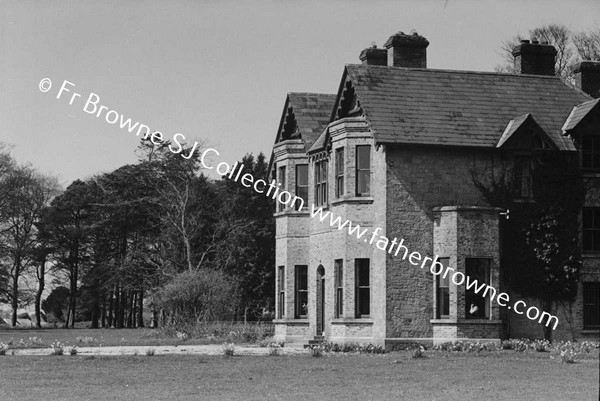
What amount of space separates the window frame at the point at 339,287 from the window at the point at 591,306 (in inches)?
350

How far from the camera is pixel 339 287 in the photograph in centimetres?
4041

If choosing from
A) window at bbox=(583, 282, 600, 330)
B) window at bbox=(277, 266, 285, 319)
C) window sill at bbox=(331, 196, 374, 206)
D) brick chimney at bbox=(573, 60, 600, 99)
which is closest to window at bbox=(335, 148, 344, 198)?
window sill at bbox=(331, 196, 374, 206)

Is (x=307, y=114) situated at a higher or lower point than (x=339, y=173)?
higher

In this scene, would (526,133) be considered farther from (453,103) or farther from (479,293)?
(479,293)

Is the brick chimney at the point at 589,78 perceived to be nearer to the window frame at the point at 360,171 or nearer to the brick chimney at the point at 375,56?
the brick chimney at the point at 375,56

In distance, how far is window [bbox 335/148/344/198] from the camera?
40.2 meters

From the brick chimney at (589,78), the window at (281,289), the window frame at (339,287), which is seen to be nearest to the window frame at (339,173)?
the window frame at (339,287)

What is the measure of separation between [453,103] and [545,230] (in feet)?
18.7

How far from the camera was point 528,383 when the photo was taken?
77.0 ft

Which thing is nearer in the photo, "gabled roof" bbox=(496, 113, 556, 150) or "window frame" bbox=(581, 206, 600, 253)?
"gabled roof" bbox=(496, 113, 556, 150)

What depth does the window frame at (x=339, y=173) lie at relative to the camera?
40219mm

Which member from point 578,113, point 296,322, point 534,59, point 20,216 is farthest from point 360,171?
point 20,216

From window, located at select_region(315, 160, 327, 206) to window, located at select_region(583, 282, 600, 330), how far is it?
34.0ft

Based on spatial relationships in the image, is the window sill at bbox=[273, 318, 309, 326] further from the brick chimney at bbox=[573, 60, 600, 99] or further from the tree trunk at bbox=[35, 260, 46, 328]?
the tree trunk at bbox=[35, 260, 46, 328]
